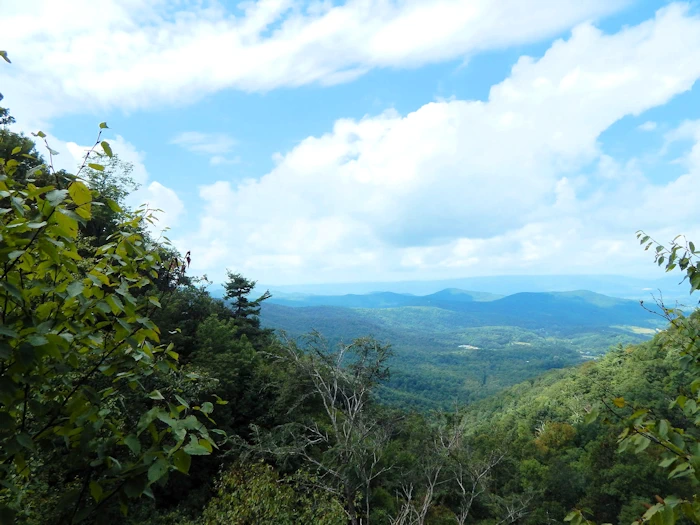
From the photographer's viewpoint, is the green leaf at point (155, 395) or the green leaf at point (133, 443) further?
the green leaf at point (155, 395)

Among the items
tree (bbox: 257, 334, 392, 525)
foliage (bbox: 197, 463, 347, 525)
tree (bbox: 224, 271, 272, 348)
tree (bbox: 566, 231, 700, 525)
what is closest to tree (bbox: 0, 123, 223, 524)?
tree (bbox: 566, 231, 700, 525)

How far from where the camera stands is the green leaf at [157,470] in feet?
4.80

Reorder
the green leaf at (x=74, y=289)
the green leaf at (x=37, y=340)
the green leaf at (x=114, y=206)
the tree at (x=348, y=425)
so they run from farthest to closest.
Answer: the tree at (x=348, y=425) → the green leaf at (x=114, y=206) → the green leaf at (x=74, y=289) → the green leaf at (x=37, y=340)

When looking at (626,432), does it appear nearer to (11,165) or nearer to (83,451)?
(83,451)

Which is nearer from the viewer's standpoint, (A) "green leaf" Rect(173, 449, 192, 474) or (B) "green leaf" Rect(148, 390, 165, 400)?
(A) "green leaf" Rect(173, 449, 192, 474)

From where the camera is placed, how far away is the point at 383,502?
56.3 ft

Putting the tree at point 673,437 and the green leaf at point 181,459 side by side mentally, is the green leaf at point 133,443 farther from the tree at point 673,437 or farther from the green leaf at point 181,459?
the tree at point 673,437

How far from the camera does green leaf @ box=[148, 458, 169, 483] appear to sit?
1462 mm

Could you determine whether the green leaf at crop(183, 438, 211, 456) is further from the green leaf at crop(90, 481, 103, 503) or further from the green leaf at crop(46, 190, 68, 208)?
the green leaf at crop(46, 190, 68, 208)

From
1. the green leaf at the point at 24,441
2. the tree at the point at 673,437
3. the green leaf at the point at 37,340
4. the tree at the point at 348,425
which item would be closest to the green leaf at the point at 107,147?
the green leaf at the point at 37,340

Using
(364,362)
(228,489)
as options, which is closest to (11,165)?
(364,362)

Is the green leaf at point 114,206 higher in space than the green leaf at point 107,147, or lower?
lower

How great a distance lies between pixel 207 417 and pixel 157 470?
464 millimetres

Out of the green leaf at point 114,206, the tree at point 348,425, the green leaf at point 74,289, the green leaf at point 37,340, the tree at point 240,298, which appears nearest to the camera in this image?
the green leaf at point 37,340
